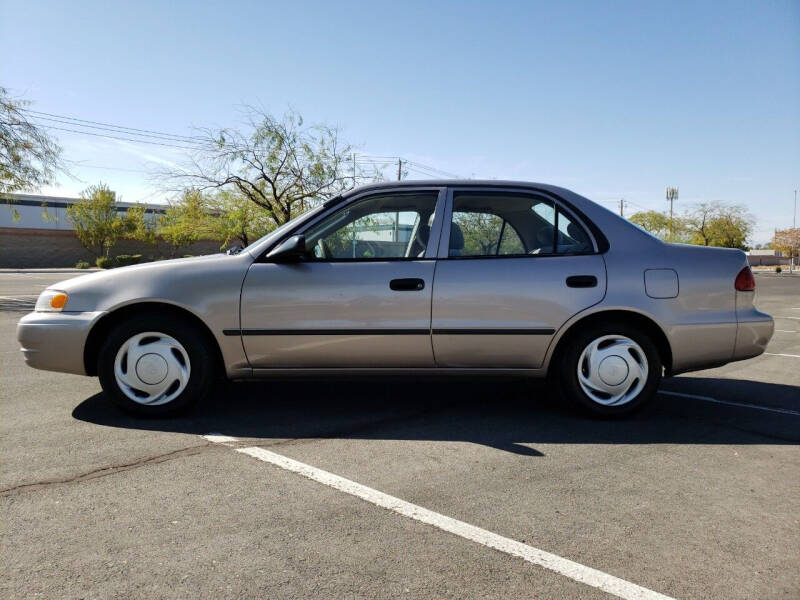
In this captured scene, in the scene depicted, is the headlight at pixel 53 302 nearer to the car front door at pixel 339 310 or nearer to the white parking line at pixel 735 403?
the car front door at pixel 339 310

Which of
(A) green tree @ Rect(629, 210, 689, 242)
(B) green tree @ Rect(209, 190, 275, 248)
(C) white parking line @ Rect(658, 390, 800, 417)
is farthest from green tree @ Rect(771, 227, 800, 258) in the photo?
(C) white parking line @ Rect(658, 390, 800, 417)

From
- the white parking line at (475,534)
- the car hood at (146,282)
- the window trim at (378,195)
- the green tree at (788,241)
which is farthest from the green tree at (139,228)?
the green tree at (788,241)

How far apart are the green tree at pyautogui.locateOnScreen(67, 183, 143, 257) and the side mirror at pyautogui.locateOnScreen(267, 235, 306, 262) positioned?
Answer: 173 feet

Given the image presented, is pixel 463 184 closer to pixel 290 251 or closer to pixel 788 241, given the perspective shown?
pixel 290 251

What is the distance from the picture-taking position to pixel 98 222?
51.2 m

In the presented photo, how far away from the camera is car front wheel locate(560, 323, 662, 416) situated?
425 centimetres

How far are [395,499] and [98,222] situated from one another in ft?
181

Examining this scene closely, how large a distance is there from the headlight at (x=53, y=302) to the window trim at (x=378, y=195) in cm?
139

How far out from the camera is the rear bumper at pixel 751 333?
4367mm

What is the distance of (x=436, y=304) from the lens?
412 centimetres

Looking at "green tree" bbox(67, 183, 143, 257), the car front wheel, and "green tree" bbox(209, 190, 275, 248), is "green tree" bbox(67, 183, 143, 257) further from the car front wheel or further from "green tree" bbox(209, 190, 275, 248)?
the car front wheel

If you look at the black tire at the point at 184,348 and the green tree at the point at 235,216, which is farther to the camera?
the green tree at the point at 235,216

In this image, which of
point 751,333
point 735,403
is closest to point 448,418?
point 751,333

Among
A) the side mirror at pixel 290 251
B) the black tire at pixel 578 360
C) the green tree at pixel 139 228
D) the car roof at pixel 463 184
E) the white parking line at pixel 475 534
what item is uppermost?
the green tree at pixel 139 228
